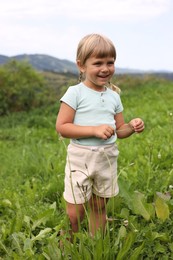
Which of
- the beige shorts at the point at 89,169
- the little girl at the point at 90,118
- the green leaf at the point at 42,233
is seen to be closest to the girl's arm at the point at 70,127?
the little girl at the point at 90,118

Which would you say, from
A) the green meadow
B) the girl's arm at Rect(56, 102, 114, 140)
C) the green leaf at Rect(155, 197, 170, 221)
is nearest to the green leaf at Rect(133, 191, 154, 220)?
the green meadow

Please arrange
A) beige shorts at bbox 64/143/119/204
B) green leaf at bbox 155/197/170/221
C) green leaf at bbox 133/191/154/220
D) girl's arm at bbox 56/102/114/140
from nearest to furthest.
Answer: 1. girl's arm at bbox 56/102/114/140
2. beige shorts at bbox 64/143/119/204
3. green leaf at bbox 155/197/170/221
4. green leaf at bbox 133/191/154/220

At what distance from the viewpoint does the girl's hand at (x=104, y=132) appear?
2.29 meters

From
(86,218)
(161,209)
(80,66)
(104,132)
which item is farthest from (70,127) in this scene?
(161,209)

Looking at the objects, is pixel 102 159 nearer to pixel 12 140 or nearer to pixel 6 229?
pixel 6 229

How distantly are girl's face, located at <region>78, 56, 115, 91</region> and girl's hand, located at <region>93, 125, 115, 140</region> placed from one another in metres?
0.31

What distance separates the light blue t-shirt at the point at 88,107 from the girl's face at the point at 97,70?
5cm

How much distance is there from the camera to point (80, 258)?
229cm

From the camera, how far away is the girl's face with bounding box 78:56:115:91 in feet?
8.12

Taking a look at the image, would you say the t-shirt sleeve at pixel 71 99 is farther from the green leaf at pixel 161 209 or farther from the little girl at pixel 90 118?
the green leaf at pixel 161 209

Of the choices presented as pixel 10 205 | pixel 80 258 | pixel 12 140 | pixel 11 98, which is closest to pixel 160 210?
pixel 80 258

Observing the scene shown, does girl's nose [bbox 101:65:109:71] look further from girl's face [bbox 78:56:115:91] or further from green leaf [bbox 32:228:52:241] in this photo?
green leaf [bbox 32:228:52:241]

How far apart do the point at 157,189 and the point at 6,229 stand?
1.23 m

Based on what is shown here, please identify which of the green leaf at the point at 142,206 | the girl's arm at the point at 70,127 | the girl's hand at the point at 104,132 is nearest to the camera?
the girl's hand at the point at 104,132
